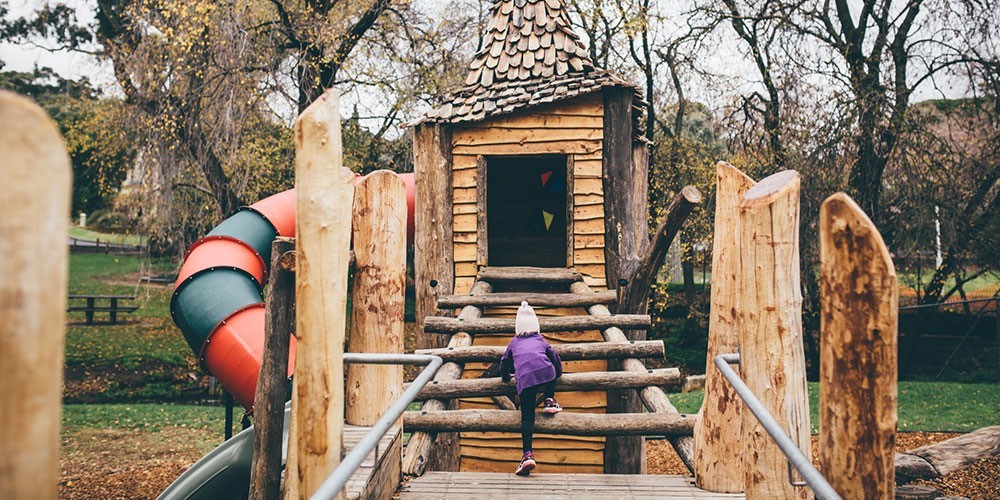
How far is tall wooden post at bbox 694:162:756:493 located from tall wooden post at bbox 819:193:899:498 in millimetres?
1553

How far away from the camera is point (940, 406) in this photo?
14.2m

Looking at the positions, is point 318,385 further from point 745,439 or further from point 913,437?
point 913,437

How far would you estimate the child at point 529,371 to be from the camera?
5.21 m

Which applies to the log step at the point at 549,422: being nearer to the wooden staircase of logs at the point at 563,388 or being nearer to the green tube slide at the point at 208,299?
the wooden staircase of logs at the point at 563,388

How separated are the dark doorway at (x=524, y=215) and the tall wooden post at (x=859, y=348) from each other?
10.1 m

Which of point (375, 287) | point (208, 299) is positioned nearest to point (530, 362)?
point (375, 287)

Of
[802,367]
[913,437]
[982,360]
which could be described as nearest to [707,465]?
[802,367]

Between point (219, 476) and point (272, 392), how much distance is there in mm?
3139

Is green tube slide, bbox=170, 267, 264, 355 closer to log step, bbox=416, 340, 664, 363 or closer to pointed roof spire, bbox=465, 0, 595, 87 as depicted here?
log step, bbox=416, 340, 664, 363

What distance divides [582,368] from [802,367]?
577cm

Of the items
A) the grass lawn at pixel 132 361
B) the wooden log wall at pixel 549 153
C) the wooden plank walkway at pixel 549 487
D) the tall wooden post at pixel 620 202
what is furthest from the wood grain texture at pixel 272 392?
the grass lawn at pixel 132 361

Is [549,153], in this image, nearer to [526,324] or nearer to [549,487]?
[526,324]

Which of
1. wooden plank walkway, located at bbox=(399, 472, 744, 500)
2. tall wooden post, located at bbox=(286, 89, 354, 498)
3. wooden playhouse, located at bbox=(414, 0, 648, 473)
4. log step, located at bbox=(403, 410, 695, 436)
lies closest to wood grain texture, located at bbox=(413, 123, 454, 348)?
wooden playhouse, located at bbox=(414, 0, 648, 473)

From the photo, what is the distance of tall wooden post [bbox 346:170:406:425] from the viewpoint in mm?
4465
